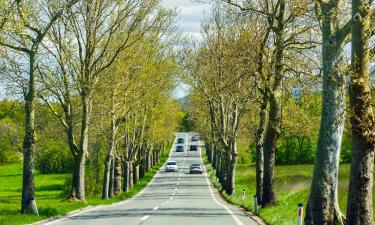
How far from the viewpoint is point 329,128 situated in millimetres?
13078

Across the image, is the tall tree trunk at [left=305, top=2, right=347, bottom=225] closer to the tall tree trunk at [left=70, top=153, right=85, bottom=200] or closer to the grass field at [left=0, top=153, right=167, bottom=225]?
the grass field at [left=0, top=153, right=167, bottom=225]

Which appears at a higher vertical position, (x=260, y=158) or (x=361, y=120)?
(x=361, y=120)

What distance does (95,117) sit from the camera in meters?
34.4

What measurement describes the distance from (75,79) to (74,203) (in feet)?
20.2

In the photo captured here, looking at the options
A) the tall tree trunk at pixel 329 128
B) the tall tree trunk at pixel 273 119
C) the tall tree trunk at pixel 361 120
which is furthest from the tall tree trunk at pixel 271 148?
the tall tree trunk at pixel 361 120

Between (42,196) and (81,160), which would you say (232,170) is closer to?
(81,160)

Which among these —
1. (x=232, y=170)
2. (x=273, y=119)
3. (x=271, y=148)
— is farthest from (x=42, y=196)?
(x=273, y=119)

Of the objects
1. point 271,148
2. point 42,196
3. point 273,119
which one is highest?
point 273,119

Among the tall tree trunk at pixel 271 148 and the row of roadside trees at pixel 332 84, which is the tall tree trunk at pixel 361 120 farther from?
the tall tree trunk at pixel 271 148

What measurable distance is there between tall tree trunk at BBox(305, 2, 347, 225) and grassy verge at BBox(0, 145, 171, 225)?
8.77m

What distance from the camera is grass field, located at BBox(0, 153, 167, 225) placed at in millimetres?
18942

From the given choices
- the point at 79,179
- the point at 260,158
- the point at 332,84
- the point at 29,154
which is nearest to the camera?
the point at 332,84

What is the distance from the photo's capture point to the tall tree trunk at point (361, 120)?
10.9 metres

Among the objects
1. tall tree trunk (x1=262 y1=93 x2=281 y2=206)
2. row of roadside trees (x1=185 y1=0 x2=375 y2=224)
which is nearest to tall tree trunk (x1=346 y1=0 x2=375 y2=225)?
row of roadside trees (x1=185 y1=0 x2=375 y2=224)
